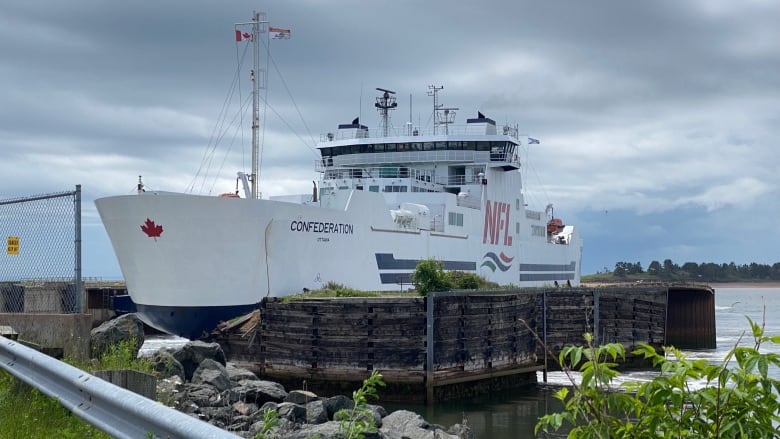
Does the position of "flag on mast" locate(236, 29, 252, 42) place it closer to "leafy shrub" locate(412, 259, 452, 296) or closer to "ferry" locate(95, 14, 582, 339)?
"ferry" locate(95, 14, 582, 339)

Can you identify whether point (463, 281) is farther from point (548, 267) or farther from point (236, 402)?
point (548, 267)

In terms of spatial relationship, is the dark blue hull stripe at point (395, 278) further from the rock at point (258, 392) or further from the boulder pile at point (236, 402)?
the rock at point (258, 392)

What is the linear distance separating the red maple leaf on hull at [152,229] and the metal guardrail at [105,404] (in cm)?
1422

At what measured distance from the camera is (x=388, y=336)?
1895 cm

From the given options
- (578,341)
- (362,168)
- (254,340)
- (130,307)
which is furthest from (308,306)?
(362,168)

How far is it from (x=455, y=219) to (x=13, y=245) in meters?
21.9

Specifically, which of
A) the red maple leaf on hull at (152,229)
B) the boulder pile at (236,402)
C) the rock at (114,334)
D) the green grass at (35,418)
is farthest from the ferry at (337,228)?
the green grass at (35,418)

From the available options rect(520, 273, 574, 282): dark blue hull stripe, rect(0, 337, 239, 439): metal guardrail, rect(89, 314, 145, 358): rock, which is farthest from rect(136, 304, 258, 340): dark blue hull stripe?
rect(520, 273, 574, 282): dark blue hull stripe

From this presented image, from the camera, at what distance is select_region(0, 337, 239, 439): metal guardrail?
11.5 ft

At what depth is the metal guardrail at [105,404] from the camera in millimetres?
3496

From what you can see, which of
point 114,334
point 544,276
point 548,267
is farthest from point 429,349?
point 548,267

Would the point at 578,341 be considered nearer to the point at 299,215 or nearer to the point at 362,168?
the point at 299,215

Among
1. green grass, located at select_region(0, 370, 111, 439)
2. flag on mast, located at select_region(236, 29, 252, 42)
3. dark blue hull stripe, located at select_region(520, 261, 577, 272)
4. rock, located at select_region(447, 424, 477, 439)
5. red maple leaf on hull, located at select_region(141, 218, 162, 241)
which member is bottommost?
rock, located at select_region(447, 424, 477, 439)

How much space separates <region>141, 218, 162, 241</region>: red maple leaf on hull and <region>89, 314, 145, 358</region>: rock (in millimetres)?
8919
